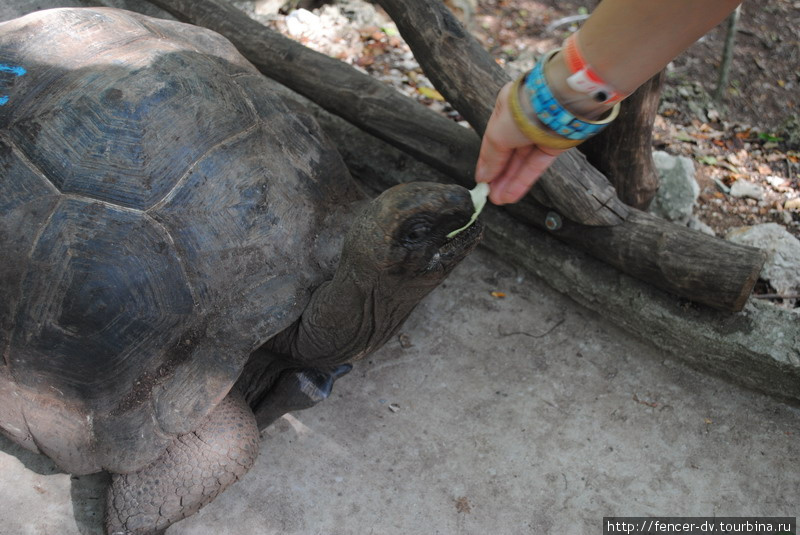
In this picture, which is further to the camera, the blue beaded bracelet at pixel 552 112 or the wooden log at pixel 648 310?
the wooden log at pixel 648 310

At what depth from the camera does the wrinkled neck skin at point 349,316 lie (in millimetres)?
1994

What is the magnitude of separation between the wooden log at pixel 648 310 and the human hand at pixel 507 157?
2.52 feet

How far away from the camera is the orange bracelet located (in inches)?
61.2

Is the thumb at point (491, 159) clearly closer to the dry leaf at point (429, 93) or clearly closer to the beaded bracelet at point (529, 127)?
the beaded bracelet at point (529, 127)

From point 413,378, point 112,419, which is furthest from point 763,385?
point 112,419

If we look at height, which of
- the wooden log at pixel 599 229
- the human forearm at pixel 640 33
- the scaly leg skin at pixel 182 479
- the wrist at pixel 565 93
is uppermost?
the human forearm at pixel 640 33

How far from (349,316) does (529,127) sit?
2.67 feet

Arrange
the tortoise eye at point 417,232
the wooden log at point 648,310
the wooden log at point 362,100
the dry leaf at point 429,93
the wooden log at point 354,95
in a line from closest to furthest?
the tortoise eye at point 417,232, the wooden log at point 648,310, the wooden log at point 362,100, the wooden log at point 354,95, the dry leaf at point 429,93

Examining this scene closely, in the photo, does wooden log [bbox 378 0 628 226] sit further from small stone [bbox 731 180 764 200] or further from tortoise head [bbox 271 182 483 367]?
small stone [bbox 731 180 764 200]

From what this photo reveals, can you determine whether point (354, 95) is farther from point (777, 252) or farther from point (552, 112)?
point (777, 252)

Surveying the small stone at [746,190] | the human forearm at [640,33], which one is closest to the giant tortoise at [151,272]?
the human forearm at [640,33]

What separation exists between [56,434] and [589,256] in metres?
2.05

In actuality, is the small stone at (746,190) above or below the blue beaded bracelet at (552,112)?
below

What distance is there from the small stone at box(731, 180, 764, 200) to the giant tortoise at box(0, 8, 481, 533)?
2168 mm
